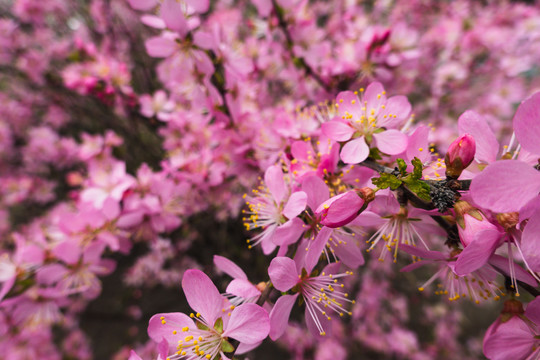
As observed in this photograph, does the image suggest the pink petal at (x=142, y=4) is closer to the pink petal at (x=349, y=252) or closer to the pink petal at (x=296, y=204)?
the pink petal at (x=296, y=204)

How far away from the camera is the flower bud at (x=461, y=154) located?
1.60 ft

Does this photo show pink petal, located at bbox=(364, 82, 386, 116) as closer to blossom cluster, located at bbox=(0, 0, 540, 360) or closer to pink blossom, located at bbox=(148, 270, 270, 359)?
blossom cluster, located at bbox=(0, 0, 540, 360)

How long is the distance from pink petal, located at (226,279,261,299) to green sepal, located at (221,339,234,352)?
0.32 ft

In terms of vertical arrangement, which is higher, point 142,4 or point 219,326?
point 142,4

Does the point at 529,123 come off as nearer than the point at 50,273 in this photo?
Yes

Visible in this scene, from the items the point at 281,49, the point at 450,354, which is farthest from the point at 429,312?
the point at 281,49

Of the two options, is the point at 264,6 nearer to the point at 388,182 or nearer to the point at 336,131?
the point at 336,131

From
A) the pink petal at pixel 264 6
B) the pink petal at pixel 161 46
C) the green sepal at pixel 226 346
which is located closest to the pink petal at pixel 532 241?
the green sepal at pixel 226 346

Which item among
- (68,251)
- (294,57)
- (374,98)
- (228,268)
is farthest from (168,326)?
(294,57)

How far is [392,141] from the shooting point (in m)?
0.62

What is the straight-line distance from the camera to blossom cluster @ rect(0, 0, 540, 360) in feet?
1.72

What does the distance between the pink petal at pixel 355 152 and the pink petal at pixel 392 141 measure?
1.5 inches

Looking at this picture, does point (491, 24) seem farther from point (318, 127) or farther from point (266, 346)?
point (266, 346)

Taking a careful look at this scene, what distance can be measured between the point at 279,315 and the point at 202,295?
0.18m
